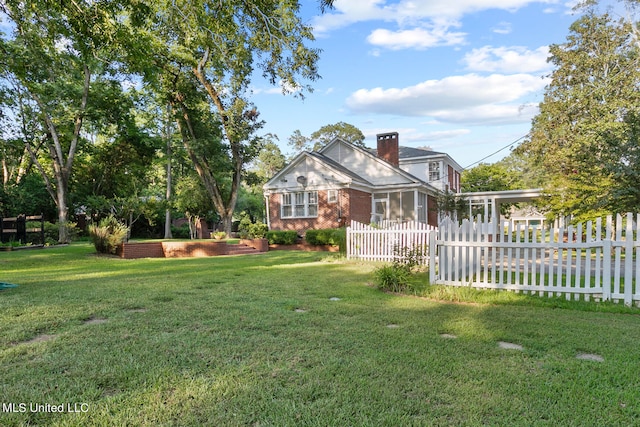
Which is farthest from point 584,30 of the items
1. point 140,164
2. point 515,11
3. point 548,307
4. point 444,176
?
point 140,164

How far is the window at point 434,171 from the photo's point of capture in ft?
90.4

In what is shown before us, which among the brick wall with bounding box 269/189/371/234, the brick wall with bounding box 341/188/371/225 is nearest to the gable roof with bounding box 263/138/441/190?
the brick wall with bounding box 341/188/371/225

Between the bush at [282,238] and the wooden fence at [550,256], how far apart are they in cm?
1192

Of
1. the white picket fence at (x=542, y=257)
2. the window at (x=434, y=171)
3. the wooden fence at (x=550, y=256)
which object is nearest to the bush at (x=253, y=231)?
the white picket fence at (x=542, y=257)

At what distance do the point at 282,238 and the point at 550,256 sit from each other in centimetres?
1399

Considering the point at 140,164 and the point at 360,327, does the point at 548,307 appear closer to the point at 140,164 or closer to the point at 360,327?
the point at 360,327

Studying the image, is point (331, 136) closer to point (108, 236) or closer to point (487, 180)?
point (487, 180)

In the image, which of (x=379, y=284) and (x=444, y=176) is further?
(x=444, y=176)

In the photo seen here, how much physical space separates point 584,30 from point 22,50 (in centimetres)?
3302

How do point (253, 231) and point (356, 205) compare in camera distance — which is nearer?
point (253, 231)

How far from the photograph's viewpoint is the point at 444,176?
2795 centimetres

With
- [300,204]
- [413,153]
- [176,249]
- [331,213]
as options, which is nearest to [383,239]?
[176,249]

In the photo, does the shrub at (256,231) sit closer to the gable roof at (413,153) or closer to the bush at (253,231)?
the bush at (253,231)

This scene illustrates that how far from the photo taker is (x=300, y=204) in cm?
2242
